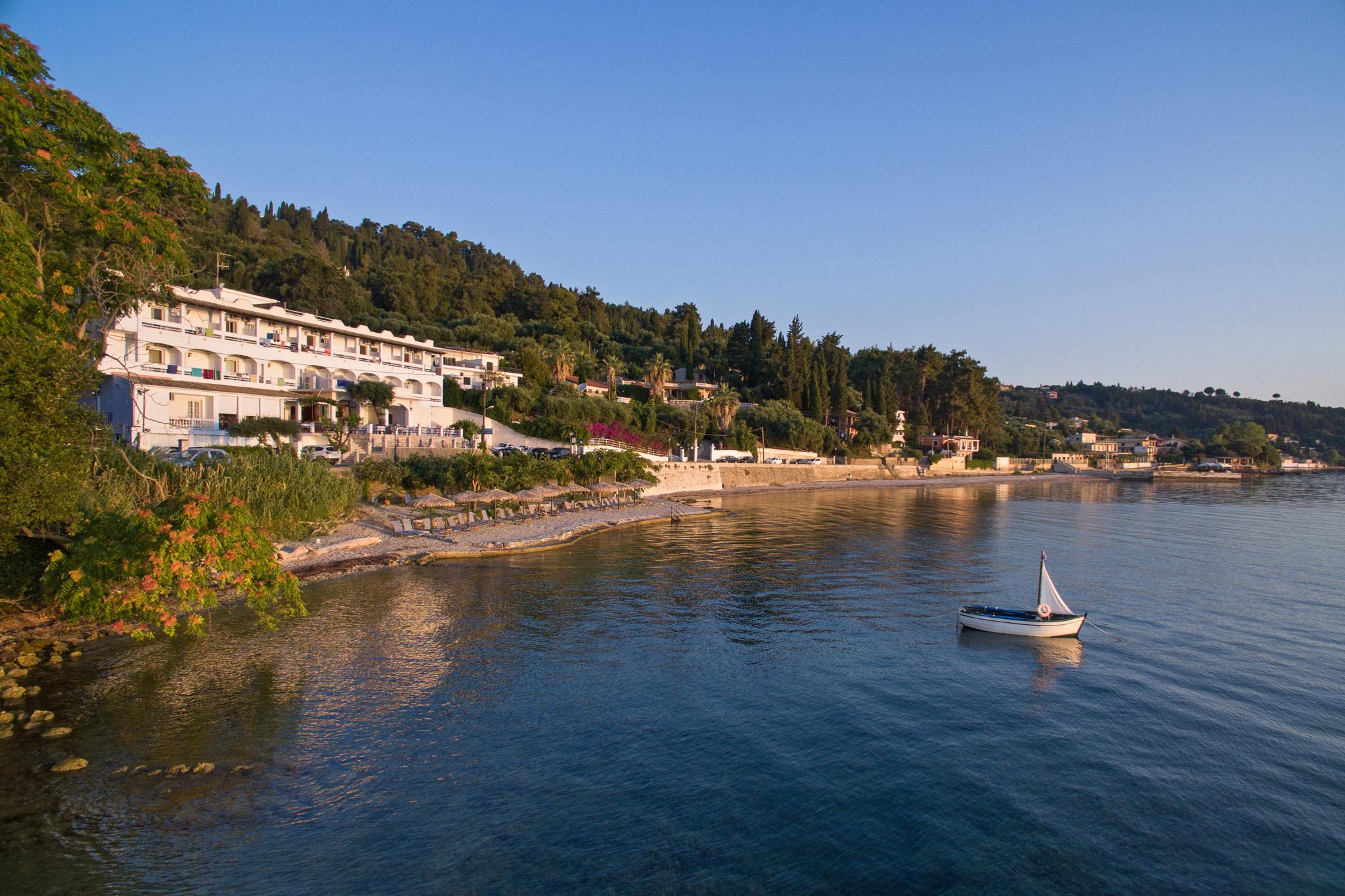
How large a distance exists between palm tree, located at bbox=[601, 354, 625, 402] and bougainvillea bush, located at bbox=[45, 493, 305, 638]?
59308mm

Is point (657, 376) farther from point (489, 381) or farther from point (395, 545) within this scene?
point (395, 545)

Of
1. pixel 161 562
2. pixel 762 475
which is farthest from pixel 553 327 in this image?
pixel 161 562

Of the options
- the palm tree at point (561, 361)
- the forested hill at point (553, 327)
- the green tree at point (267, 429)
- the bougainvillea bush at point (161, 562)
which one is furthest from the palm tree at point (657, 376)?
the bougainvillea bush at point (161, 562)

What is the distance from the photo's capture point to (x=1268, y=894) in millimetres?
9992

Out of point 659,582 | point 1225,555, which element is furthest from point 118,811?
point 1225,555

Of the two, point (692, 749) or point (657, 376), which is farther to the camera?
point (657, 376)

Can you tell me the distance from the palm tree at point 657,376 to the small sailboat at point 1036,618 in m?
63.0

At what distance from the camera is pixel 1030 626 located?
22.0 metres

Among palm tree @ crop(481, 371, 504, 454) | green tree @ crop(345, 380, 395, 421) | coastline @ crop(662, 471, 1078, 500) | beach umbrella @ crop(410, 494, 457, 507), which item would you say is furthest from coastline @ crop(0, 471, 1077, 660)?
palm tree @ crop(481, 371, 504, 454)

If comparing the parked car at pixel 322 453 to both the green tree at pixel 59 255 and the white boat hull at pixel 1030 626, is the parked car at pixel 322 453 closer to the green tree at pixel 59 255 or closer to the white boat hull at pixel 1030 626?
the green tree at pixel 59 255

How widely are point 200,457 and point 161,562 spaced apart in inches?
689

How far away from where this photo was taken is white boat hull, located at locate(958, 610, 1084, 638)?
21.9 m

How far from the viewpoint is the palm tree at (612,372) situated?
77.2 m

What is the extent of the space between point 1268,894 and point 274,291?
307 ft
